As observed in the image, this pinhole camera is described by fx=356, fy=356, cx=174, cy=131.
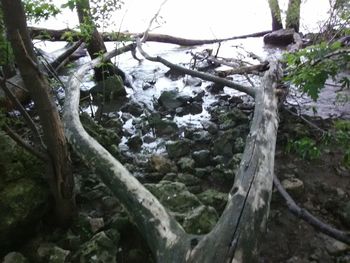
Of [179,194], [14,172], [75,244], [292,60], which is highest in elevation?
[292,60]

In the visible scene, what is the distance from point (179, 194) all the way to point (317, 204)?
51.5 inches

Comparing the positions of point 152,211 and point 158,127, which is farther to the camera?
point 158,127

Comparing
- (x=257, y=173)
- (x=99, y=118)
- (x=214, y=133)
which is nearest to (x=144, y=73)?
(x=99, y=118)

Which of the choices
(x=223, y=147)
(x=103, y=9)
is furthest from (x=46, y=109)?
(x=103, y=9)

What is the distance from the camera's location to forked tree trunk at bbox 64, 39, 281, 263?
6.40ft

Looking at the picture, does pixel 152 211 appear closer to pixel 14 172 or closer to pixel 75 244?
pixel 75 244

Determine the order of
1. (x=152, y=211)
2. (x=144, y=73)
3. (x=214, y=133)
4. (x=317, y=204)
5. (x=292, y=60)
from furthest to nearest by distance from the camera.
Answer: (x=144, y=73)
(x=214, y=133)
(x=317, y=204)
(x=292, y=60)
(x=152, y=211)

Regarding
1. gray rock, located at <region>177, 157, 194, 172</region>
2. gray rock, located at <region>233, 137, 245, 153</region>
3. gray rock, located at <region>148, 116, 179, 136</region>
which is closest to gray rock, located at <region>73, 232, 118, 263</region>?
gray rock, located at <region>177, 157, 194, 172</region>

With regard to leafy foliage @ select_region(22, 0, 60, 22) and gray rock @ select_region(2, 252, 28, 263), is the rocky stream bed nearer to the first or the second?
gray rock @ select_region(2, 252, 28, 263)

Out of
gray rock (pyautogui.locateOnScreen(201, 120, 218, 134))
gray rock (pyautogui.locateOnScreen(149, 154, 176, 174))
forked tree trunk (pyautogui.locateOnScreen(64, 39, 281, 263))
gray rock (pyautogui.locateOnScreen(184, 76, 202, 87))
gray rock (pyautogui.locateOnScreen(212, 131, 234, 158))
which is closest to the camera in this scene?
forked tree trunk (pyautogui.locateOnScreen(64, 39, 281, 263))

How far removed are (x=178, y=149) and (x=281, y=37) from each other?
6.09 metres

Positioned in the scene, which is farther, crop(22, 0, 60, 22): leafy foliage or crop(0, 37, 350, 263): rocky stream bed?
crop(22, 0, 60, 22): leafy foliage

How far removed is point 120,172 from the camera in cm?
269

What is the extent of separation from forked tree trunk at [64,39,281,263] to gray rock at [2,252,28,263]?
753mm
